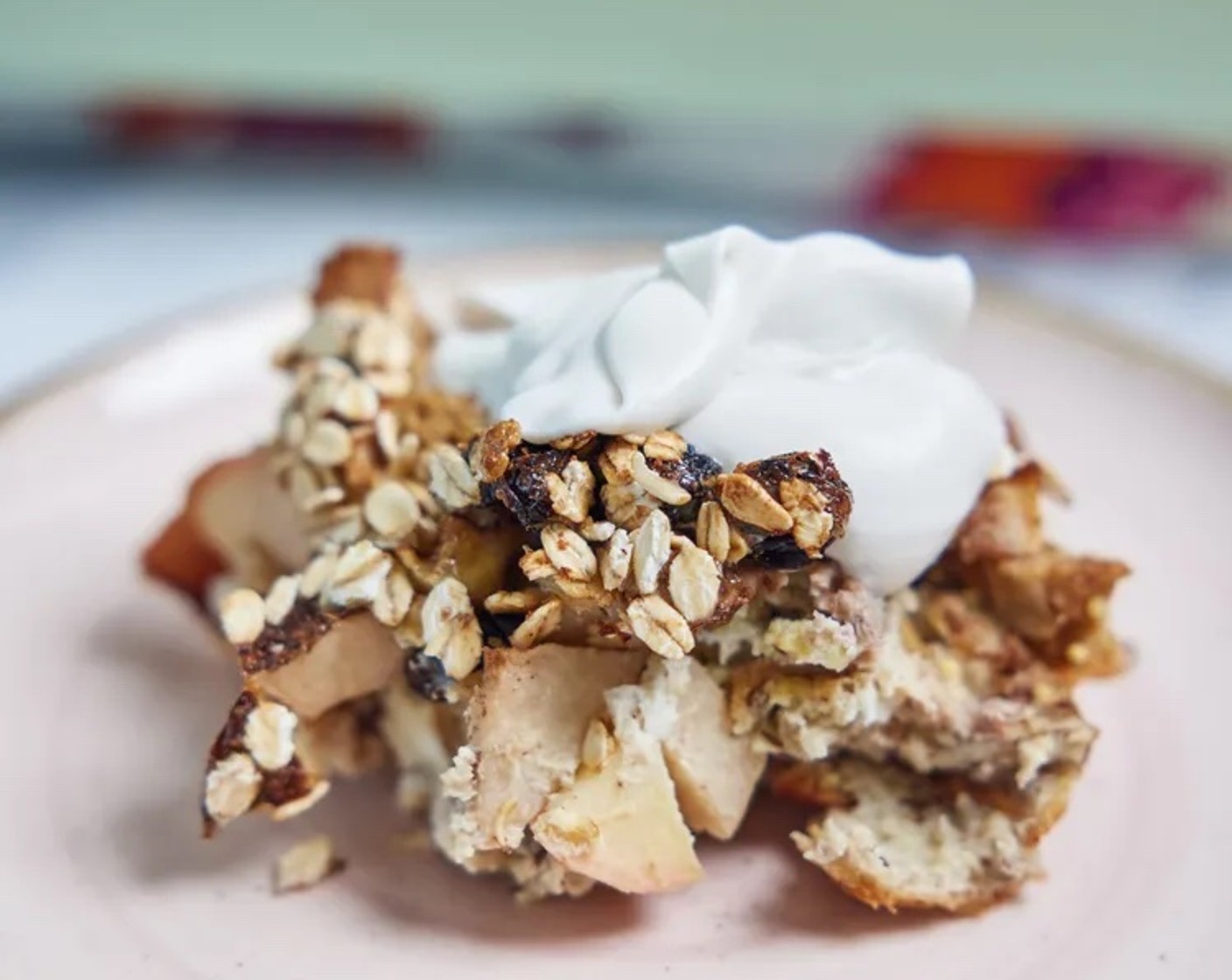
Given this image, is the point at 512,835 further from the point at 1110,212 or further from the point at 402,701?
the point at 1110,212

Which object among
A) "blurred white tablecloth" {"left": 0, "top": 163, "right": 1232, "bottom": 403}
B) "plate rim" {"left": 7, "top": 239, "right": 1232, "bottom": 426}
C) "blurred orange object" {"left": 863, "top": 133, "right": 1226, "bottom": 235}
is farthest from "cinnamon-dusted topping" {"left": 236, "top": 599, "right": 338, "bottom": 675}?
"blurred orange object" {"left": 863, "top": 133, "right": 1226, "bottom": 235}

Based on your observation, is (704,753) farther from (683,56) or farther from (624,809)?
(683,56)

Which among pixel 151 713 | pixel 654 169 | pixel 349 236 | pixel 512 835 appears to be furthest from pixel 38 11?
pixel 512 835

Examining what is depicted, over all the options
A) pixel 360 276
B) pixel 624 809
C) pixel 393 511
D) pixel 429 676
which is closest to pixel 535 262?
pixel 360 276

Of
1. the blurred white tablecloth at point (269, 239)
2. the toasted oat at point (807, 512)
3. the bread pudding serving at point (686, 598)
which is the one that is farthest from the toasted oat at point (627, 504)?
the blurred white tablecloth at point (269, 239)

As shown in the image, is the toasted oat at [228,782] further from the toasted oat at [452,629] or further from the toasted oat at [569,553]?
the toasted oat at [569,553]
